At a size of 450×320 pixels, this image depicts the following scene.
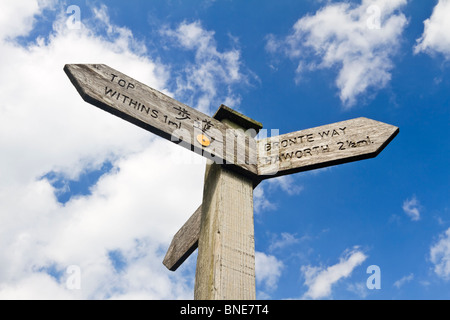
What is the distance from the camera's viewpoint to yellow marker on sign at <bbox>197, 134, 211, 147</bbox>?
88.5 inches

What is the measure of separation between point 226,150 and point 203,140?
183 mm

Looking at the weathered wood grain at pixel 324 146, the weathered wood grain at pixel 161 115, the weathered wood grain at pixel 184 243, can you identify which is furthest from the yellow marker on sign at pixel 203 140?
the weathered wood grain at pixel 184 243

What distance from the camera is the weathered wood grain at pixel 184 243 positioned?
273 centimetres

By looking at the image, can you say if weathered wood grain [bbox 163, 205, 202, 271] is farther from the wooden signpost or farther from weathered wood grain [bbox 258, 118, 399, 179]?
weathered wood grain [bbox 258, 118, 399, 179]

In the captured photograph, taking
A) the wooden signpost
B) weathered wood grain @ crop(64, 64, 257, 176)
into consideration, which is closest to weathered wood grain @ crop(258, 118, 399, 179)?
the wooden signpost

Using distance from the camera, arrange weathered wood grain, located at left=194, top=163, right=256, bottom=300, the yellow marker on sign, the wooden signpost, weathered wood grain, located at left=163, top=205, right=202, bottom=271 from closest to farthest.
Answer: weathered wood grain, located at left=194, top=163, right=256, bottom=300
the wooden signpost
the yellow marker on sign
weathered wood grain, located at left=163, top=205, right=202, bottom=271

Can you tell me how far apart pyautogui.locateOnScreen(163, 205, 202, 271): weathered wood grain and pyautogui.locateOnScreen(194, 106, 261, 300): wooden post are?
0.43 m

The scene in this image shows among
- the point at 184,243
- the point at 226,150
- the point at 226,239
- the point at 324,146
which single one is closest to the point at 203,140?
the point at 226,150

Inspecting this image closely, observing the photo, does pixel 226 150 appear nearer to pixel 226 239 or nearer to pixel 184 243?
pixel 226 239
